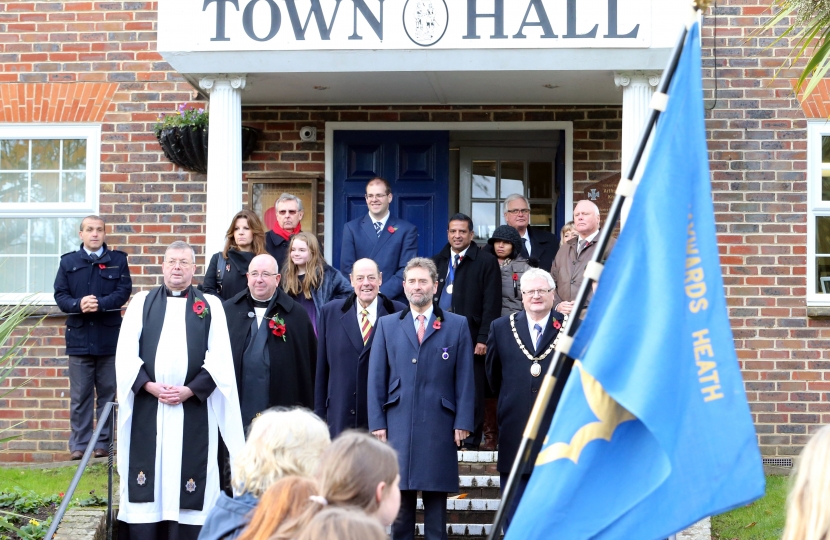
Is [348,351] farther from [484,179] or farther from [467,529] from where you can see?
[484,179]

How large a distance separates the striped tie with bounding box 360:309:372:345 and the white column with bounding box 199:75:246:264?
1666mm

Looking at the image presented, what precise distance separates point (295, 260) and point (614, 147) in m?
3.67

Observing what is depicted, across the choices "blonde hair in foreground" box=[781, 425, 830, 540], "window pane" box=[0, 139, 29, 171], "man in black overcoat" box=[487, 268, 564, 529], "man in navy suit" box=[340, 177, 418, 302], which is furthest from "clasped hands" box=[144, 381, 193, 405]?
"blonde hair in foreground" box=[781, 425, 830, 540]

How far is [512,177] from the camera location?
10180 mm

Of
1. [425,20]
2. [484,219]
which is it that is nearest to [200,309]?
[425,20]

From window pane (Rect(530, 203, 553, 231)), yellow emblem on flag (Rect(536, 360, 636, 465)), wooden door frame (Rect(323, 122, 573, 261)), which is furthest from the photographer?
window pane (Rect(530, 203, 553, 231))

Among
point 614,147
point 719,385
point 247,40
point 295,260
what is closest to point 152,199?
point 247,40

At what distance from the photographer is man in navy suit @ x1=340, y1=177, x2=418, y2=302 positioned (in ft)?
25.8

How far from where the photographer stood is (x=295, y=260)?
278 inches

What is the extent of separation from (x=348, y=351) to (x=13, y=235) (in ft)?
15.0

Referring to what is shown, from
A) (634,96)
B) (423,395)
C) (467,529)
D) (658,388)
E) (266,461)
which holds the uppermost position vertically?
(634,96)

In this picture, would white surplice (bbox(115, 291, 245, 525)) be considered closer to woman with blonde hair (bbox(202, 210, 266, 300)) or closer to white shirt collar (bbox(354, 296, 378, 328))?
white shirt collar (bbox(354, 296, 378, 328))

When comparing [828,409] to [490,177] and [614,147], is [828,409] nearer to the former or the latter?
[614,147]

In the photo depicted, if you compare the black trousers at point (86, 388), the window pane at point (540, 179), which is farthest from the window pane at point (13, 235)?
the window pane at point (540, 179)
